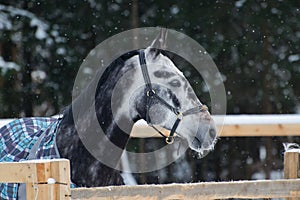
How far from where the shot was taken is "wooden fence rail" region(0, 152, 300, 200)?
8.70 feet

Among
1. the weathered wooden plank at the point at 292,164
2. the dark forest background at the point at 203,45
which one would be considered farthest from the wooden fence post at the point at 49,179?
the dark forest background at the point at 203,45

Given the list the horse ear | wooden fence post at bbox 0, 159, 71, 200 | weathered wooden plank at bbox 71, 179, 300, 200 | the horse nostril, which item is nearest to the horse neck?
the horse ear

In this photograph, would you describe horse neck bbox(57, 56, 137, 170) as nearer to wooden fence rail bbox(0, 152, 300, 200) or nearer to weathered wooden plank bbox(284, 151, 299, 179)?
wooden fence rail bbox(0, 152, 300, 200)

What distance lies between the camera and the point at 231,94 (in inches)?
372

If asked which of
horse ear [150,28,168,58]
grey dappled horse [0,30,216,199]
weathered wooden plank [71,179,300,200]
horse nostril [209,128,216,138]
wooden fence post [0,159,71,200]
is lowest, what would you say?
weathered wooden plank [71,179,300,200]

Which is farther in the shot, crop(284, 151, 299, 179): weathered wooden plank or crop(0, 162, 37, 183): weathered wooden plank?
crop(284, 151, 299, 179): weathered wooden plank

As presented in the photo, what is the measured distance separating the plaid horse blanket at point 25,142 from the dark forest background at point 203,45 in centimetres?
477

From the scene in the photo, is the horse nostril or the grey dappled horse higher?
the grey dappled horse

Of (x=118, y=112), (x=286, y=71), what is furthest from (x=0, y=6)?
(x=118, y=112)

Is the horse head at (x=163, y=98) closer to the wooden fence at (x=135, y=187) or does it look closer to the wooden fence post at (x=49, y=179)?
the wooden fence at (x=135, y=187)

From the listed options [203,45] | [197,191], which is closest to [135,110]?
[197,191]

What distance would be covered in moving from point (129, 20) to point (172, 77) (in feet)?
18.2

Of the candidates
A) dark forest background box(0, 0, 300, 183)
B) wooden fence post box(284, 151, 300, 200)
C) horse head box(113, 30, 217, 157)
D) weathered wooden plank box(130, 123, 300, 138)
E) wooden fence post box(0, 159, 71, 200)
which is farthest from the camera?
dark forest background box(0, 0, 300, 183)

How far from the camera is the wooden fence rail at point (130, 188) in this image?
265 centimetres
